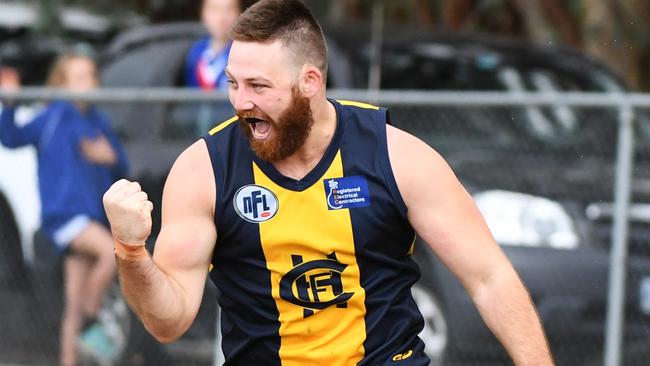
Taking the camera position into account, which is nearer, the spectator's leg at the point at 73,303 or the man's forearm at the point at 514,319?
the man's forearm at the point at 514,319

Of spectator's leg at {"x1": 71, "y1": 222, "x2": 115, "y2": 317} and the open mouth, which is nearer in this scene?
the open mouth

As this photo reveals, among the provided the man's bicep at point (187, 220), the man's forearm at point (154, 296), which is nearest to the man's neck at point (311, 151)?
the man's bicep at point (187, 220)

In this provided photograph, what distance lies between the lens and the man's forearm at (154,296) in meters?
4.19

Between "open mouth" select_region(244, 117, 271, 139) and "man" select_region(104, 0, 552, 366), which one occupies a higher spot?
"open mouth" select_region(244, 117, 271, 139)

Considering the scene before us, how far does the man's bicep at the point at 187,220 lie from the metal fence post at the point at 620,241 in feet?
10.7

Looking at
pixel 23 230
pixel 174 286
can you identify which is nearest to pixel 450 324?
pixel 23 230

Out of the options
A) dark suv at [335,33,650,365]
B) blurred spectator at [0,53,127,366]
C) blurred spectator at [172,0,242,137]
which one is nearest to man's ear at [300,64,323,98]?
dark suv at [335,33,650,365]

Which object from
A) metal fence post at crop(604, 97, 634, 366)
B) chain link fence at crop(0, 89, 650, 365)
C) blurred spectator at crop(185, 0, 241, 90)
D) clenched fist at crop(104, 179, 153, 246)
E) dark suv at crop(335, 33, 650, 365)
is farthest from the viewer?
blurred spectator at crop(185, 0, 241, 90)

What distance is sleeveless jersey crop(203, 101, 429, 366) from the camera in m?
4.54

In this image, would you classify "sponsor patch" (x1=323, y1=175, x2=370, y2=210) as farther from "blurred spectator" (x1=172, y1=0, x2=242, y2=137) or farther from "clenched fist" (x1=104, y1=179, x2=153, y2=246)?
"blurred spectator" (x1=172, y1=0, x2=242, y2=137)

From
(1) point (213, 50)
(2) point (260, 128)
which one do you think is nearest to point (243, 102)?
(2) point (260, 128)

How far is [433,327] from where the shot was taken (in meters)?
7.72

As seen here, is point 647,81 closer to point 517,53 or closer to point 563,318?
point 517,53

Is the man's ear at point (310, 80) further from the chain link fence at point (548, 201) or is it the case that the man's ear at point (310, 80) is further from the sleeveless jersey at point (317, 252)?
the chain link fence at point (548, 201)
